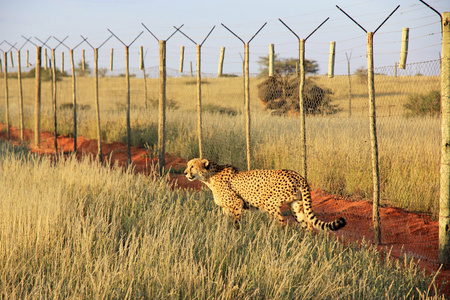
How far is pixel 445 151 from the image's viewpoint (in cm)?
474

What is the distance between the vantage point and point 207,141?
1098cm

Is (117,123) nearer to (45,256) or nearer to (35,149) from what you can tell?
(35,149)

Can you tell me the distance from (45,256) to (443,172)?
3970 mm

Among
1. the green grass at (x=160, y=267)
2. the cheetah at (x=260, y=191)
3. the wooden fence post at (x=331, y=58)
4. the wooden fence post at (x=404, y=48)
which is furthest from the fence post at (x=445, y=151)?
the wooden fence post at (x=331, y=58)

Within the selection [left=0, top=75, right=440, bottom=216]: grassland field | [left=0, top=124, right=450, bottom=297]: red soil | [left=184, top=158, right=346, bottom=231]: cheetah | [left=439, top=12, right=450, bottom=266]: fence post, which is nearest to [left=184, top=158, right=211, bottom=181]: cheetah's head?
[left=184, top=158, right=346, bottom=231]: cheetah

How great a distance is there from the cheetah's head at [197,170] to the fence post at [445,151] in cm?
280

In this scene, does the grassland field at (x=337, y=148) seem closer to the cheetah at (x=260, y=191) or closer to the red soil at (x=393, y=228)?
the red soil at (x=393, y=228)

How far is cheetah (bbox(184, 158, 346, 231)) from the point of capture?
5.31 m

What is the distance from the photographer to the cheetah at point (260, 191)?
17.4ft

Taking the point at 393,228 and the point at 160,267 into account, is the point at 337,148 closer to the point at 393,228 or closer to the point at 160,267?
the point at 393,228

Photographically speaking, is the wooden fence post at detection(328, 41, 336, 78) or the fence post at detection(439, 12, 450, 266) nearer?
the fence post at detection(439, 12, 450, 266)

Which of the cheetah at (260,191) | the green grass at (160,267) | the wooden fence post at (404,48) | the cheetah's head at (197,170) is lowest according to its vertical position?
the green grass at (160,267)

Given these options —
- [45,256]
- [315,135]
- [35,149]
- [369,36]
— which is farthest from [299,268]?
[35,149]

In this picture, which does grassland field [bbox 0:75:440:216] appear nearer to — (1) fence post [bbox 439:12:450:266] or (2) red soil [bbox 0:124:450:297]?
(2) red soil [bbox 0:124:450:297]
